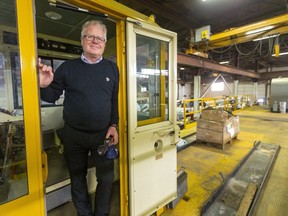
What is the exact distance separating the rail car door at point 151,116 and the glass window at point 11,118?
0.78 metres

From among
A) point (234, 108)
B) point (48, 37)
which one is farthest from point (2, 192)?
point (234, 108)

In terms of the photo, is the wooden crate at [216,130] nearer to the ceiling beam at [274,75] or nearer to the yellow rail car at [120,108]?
the yellow rail car at [120,108]

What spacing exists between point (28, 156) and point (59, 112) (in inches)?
83.1

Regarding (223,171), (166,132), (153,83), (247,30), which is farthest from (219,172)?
(247,30)

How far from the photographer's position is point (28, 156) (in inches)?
36.6

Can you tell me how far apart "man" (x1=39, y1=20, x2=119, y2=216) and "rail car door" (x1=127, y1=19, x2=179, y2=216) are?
191 millimetres

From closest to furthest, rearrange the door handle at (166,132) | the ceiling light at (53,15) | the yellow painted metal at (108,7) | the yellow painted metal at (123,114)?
the yellow painted metal at (108,7) < the yellow painted metal at (123,114) < the door handle at (166,132) < the ceiling light at (53,15)

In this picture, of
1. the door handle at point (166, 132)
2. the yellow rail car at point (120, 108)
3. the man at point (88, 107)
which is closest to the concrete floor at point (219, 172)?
the yellow rail car at point (120, 108)

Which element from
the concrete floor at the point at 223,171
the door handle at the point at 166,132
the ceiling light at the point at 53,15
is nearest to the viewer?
the door handle at the point at 166,132

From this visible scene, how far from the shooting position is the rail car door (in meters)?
1.50

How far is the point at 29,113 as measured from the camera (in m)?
0.92

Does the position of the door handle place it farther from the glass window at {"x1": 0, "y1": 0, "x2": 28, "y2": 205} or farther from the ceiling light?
the ceiling light

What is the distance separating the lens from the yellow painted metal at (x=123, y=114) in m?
1.46

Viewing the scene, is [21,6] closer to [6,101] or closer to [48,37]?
[6,101]
